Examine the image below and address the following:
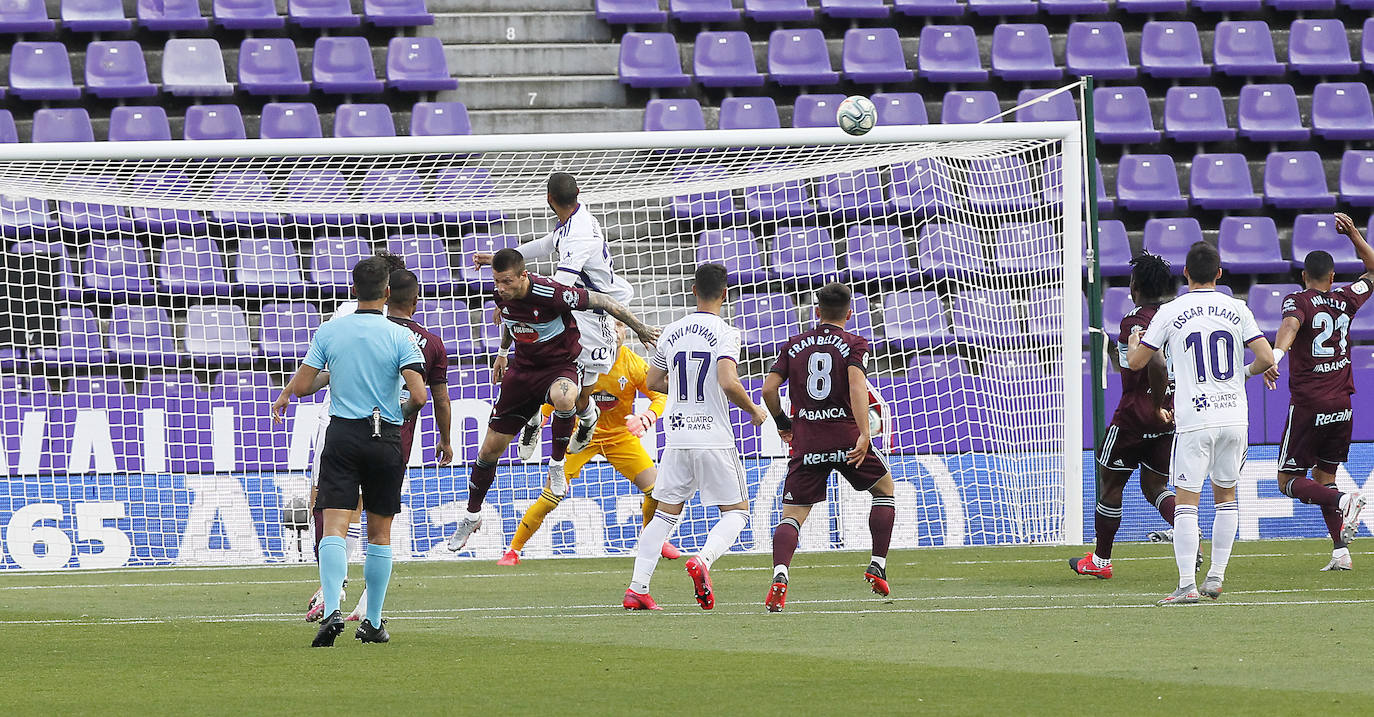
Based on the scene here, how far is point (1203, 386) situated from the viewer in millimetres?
9391

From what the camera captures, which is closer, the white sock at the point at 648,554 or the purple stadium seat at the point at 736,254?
the white sock at the point at 648,554

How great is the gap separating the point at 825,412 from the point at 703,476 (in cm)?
78

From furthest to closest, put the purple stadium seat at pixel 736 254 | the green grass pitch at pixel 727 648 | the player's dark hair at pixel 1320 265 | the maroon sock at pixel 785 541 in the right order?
1. the purple stadium seat at pixel 736 254
2. the player's dark hair at pixel 1320 265
3. the maroon sock at pixel 785 541
4. the green grass pitch at pixel 727 648

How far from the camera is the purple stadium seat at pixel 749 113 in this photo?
1858cm

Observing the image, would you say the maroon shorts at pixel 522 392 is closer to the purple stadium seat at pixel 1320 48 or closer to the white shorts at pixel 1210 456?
the white shorts at pixel 1210 456

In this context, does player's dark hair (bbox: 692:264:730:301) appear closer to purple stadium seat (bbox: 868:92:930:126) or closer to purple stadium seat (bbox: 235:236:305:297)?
purple stadium seat (bbox: 235:236:305:297)

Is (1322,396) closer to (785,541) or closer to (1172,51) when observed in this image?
(785,541)

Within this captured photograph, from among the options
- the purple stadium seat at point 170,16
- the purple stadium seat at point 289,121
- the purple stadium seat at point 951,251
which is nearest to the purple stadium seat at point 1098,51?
the purple stadium seat at point 951,251

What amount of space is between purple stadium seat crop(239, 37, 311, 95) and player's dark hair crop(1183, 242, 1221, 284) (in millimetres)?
11426

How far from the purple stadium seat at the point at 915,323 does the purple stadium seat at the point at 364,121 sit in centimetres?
566

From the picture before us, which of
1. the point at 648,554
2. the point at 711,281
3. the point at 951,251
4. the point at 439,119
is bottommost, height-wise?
the point at 648,554

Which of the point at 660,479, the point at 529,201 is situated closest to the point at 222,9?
the point at 529,201

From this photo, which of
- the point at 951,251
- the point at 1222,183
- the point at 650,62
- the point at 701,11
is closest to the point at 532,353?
the point at 951,251

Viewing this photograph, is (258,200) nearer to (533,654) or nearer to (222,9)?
(222,9)
